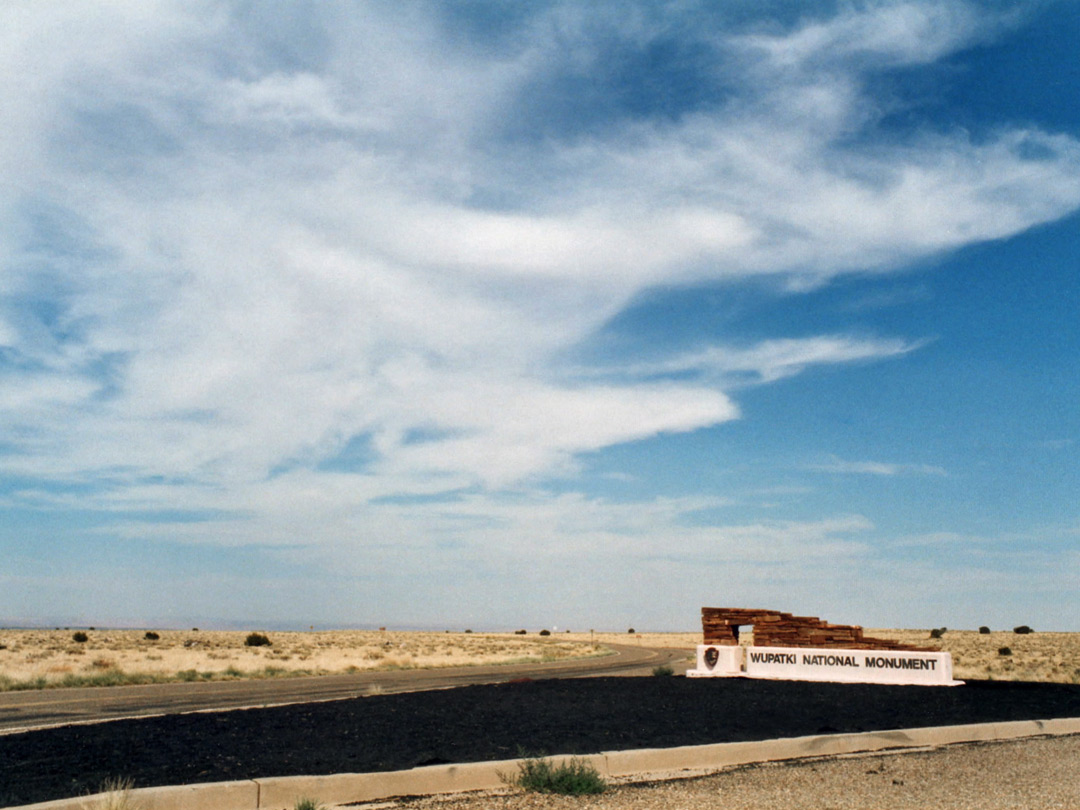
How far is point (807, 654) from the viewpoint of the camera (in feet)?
79.6

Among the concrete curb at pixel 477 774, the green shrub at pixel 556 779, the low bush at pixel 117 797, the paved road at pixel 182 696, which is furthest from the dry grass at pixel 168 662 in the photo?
the green shrub at pixel 556 779

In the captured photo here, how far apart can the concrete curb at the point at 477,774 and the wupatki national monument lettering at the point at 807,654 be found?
888 centimetres

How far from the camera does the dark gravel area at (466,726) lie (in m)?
9.73

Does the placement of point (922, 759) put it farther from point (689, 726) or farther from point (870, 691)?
point (870, 691)

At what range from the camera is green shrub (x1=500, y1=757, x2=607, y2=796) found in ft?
30.2

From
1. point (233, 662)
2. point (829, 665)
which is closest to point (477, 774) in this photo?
point (829, 665)

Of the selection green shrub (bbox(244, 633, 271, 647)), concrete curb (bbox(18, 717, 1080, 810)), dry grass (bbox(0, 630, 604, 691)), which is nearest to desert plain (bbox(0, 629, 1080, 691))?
dry grass (bbox(0, 630, 604, 691))

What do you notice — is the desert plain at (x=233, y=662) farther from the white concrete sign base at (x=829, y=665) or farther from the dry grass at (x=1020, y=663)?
the white concrete sign base at (x=829, y=665)

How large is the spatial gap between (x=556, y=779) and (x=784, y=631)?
17476mm

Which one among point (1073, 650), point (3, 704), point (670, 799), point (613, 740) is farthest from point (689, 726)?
point (1073, 650)

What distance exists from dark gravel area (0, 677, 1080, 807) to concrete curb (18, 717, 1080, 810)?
2.53ft

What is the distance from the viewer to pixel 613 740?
12578 millimetres

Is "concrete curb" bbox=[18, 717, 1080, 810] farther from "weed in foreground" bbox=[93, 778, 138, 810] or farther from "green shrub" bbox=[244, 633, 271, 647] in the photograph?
"green shrub" bbox=[244, 633, 271, 647]

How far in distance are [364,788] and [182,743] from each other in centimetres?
364
